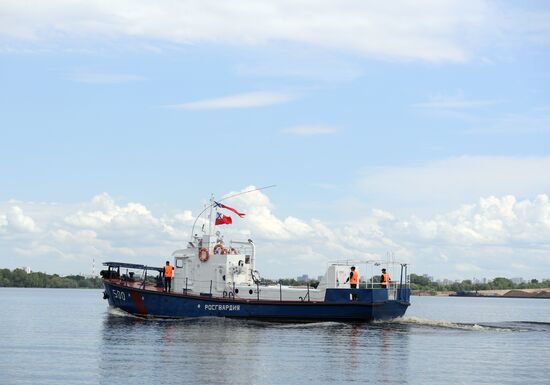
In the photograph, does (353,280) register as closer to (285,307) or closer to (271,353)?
(285,307)

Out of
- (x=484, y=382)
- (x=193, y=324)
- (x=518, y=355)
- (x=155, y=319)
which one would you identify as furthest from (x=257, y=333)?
(x=484, y=382)

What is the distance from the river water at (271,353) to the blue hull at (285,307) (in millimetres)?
564

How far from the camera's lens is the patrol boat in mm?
44906

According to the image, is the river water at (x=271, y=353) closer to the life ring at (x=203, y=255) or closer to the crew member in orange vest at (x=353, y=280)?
the crew member in orange vest at (x=353, y=280)

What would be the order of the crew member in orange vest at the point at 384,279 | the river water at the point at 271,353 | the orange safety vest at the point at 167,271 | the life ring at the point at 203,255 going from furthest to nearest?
the life ring at the point at 203,255, the orange safety vest at the point at 167,271, the crew member in orange vest at the point at 384,279, the river water at the point at 271,353

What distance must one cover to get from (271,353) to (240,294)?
41.4 feet

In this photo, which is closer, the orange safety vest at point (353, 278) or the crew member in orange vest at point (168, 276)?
the orange safety vest at point (353, 278)

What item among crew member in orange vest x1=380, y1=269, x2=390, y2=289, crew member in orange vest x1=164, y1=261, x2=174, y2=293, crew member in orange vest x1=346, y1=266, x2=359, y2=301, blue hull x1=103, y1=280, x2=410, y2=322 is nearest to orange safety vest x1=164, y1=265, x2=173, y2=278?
crew member in orange vest x1=164, y1=261, x2=174, y2=293

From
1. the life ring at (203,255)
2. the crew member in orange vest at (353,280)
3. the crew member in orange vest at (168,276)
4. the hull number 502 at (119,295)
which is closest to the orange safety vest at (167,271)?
the crew member in orange vest at (168,276)

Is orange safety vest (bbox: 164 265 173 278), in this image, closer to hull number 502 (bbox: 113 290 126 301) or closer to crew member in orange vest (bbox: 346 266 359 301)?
hull number 502 (bbox: 113 290 126 301)

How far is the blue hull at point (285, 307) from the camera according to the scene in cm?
4469

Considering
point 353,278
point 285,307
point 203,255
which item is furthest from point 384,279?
point 203,255

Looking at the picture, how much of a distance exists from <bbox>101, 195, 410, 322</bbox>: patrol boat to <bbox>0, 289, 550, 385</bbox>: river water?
75 cm

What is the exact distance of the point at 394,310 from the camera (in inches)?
1831
